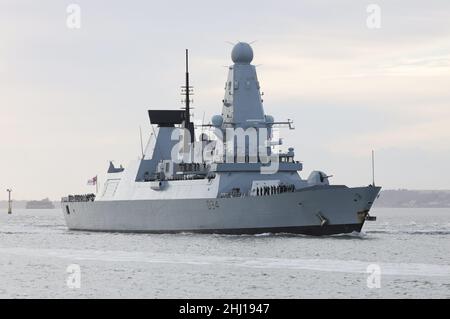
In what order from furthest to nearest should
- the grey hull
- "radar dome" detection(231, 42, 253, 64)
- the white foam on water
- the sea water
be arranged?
"radar dome" detection(231, 42, 253, 64) → the grey hull → the white foam on water → the sea water

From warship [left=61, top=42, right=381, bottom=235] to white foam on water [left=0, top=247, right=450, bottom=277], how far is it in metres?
10.6

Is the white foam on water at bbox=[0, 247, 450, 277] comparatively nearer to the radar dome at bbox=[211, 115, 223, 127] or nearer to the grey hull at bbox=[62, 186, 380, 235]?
the grey hull at bbox=[62, 186, 380, 235]

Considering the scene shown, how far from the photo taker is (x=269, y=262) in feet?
135

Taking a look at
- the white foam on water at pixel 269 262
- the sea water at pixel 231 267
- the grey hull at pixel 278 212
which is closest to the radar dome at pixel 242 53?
the grey hull at pixel 278 212

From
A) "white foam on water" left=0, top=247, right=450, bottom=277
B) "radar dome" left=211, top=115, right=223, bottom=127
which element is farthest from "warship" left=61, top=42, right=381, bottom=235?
"white foam on water" left=0, top=247, right=450, bottom=277

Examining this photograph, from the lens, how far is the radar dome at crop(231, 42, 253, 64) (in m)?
61.7

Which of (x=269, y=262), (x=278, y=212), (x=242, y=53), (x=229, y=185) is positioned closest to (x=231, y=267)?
(x=269, y=262)

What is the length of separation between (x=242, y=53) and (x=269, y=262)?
2349 cm

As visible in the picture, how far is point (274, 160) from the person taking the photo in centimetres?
5953

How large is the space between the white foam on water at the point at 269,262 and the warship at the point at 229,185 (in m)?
10.6

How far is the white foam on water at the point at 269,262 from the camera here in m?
38.2

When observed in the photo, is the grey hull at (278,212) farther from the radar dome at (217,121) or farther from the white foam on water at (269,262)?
the white foam on water at (269,262)
